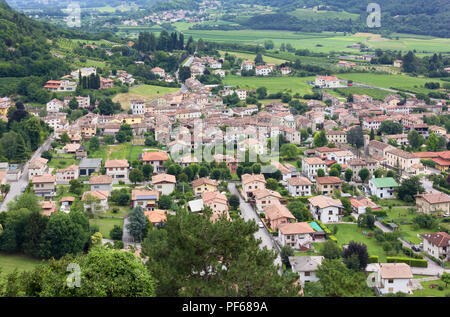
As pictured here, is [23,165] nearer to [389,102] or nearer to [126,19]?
[389,102]

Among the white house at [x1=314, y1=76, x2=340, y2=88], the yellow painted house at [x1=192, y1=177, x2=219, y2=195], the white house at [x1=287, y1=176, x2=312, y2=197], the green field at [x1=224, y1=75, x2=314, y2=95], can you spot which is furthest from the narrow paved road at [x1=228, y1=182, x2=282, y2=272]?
the white house at [x1=314, y1=76, x2=340, y2=88]

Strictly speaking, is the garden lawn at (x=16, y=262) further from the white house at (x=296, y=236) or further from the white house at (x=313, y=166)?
the white house at (x=313, y=166)

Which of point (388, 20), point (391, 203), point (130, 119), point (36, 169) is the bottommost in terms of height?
point (391, 203)

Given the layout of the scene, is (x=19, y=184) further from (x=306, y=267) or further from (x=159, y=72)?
(x=159, y=72)

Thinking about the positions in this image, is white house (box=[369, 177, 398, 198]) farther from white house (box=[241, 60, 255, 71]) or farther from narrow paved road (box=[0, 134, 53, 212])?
white house (box=[241, 60, 255, 71])

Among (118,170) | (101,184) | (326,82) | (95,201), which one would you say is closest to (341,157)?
(118,170)
